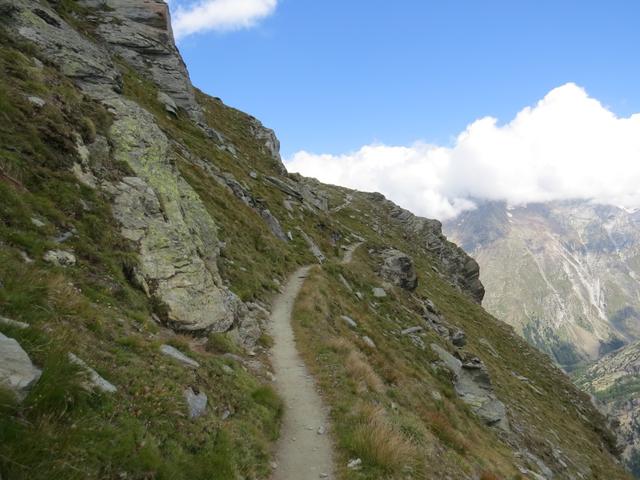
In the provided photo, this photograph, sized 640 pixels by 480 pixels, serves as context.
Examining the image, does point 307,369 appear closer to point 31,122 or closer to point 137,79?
point 31,122

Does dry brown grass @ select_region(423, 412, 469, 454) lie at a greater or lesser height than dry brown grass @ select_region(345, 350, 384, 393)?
lesser

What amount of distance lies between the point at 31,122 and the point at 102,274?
25.1 ft

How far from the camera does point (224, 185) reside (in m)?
39.7

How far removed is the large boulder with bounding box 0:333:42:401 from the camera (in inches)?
214

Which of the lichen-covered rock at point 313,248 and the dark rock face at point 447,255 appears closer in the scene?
the lichen-covered rock at point 313,248

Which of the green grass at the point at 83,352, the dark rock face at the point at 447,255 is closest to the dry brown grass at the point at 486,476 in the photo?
the green grass at the point at 83,352

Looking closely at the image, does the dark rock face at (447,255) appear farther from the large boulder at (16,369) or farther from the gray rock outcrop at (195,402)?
the large boulder at (16,369)

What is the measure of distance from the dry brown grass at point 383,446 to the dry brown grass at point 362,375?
11.5 feet

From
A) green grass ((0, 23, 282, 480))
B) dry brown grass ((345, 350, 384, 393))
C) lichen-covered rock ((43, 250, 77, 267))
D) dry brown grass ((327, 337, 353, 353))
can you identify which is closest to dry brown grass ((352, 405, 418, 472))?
green grass ((0, 23, 282, 480))

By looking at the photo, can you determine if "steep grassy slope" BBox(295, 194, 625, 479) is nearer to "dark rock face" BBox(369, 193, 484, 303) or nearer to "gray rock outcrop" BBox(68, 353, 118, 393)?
"gray rock outcrop" BBox(68, 353, 118, 393)

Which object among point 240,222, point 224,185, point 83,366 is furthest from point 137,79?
point 83,366

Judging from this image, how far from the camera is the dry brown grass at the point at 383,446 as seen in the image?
36.4 feet

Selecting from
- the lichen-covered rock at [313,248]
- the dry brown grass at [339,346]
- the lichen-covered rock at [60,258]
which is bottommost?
the dry brown grass at [339,346]

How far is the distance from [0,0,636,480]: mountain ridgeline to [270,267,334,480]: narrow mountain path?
0.35 metres
